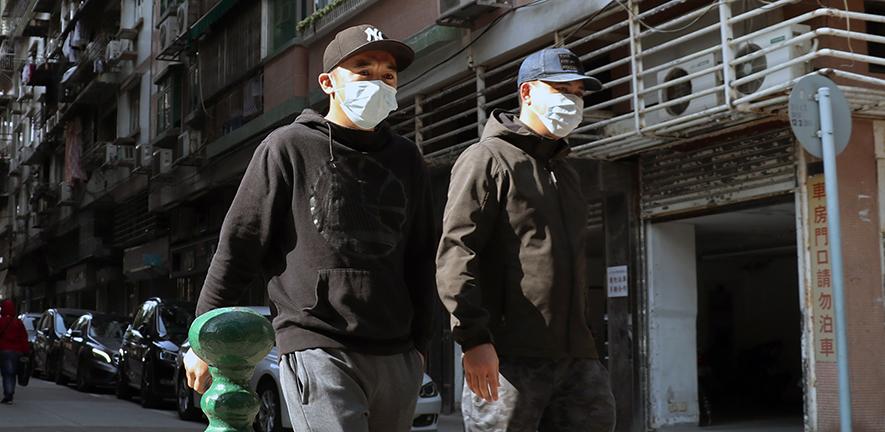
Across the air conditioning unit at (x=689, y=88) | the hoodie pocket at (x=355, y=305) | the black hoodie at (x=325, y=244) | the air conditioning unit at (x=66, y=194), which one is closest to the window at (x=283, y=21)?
the air conditioning unit at (x=689, y=88)

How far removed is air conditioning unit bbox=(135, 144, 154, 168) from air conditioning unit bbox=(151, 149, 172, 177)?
1.46 metres

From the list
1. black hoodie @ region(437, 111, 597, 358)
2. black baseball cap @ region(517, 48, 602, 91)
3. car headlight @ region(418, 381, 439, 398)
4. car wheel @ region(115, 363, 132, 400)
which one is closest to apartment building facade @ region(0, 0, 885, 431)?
car headlight @ region(418, 381, 439, 398)

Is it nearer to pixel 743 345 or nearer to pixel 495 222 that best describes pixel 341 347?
pixel 495 222

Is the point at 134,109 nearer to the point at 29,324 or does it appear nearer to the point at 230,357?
the point at 29,324

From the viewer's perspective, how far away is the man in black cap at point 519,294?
3908 mm

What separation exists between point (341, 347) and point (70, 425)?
32.7ft

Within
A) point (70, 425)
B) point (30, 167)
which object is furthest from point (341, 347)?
point (30, 167)

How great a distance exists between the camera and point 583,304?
4.10 metres

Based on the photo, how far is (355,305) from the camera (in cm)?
346

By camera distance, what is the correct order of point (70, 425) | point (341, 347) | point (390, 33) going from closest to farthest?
1. point (341, 347)
2. point (70, 425)
3. point (390, 33)

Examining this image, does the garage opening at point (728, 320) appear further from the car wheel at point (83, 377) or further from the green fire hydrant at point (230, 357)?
the car wheel at point (83, 377)

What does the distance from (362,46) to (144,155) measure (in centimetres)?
2863

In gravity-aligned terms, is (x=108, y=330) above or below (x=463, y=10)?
below

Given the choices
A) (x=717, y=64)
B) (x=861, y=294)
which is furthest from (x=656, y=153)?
(x=861, y=294)
